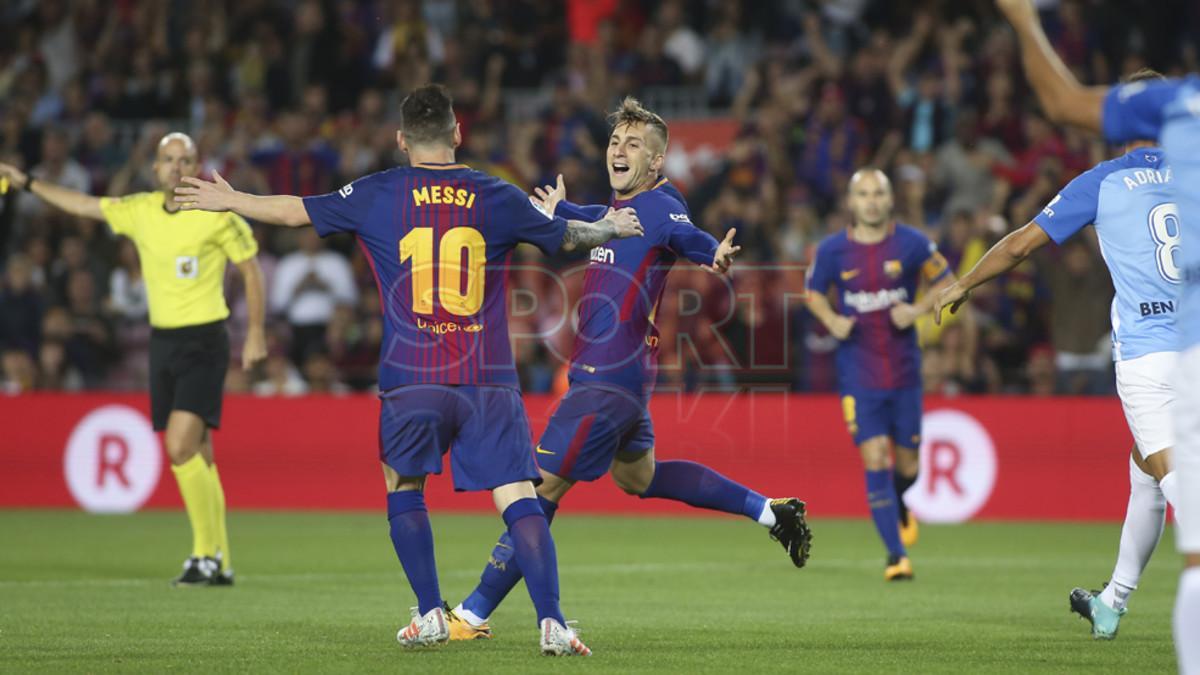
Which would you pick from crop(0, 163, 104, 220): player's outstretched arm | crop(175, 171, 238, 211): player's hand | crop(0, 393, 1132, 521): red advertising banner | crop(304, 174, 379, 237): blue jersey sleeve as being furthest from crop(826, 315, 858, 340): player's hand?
crop(175, 171, 238, 211): player's hand

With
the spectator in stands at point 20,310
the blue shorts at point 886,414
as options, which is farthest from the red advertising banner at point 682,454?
the blue shorts at point 886,414

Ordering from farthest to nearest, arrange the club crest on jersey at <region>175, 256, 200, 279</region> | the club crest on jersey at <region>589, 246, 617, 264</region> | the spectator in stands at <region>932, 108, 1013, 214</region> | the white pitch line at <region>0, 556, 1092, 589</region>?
the spectator in stands at <region>932, 108, 1013, 214</region> < the club crest on jersey at <region>175, 256, 200, 279</region> < the white pitch line at <region>0, 556, 1092, 589</region> < the club crest on jersey at <region>589, 246, 617, 264</region>

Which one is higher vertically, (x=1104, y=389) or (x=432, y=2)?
(x=432, y=2)

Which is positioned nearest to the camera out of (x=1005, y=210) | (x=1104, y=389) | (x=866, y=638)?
(x=866, y=638)

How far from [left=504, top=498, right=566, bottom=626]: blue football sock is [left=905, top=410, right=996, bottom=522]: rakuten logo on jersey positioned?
9703 millimetres

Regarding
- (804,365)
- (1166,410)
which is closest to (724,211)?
(804,365)

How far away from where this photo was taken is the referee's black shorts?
11.1 m

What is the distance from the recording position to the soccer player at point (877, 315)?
12.2 m

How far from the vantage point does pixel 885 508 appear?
38.8ft

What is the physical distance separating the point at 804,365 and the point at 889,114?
4243 millimetres

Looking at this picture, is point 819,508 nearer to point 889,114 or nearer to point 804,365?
point 804,365

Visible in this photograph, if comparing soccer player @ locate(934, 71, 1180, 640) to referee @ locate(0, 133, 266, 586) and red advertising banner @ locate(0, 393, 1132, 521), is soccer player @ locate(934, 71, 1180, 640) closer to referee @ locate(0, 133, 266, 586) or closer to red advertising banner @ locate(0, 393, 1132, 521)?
referee @ locate(0, 133, 266, 586)

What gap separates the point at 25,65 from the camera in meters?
22.1

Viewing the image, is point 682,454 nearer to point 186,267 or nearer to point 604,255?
point 186,267
